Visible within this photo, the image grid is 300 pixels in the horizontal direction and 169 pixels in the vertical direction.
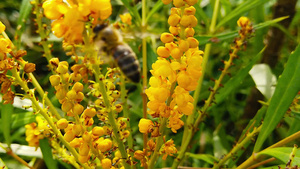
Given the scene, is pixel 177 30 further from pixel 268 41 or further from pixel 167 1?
pixel 268 41

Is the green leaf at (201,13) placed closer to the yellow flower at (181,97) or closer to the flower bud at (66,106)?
the yellow flower at (181,97)

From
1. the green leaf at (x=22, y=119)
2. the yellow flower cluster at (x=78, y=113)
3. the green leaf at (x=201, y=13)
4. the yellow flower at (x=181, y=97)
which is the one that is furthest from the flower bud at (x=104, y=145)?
the green leaf at (x=201, y=13)

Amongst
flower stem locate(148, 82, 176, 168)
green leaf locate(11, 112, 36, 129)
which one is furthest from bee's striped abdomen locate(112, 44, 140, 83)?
green leaf locate(11, 112, 36, 129)

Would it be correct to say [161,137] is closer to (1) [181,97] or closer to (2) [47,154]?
(1) [181,97]

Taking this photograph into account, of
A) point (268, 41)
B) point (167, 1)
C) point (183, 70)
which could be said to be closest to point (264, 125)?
point (183, 70)

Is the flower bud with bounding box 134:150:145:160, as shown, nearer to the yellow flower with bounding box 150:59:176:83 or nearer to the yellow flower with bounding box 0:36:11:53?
the yellow flower with bounding box 150:59:176:83

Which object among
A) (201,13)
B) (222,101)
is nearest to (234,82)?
(201,13)

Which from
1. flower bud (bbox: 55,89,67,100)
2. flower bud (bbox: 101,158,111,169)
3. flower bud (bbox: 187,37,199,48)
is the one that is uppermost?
flower bud (bbox: 187,37,199,48)
